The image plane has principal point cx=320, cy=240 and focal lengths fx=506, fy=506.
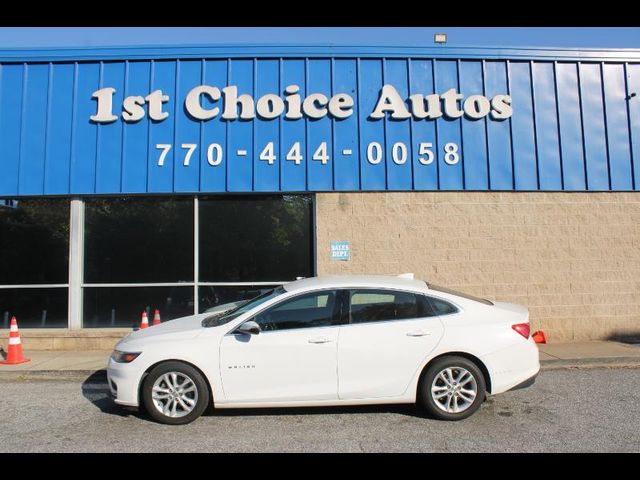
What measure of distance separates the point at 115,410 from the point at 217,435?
1620mm

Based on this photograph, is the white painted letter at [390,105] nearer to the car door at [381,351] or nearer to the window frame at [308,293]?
the window frame at [308,293]

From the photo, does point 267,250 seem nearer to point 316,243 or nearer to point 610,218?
point 316,243

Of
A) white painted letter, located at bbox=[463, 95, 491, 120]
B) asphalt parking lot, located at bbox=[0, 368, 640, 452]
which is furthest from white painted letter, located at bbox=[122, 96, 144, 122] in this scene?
white painted letter, located at bbox=[463, 95, 491, 120]

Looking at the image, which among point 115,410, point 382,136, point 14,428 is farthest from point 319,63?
point 14,428

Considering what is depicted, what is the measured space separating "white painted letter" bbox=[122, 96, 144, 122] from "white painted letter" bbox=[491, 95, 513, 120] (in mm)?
6575

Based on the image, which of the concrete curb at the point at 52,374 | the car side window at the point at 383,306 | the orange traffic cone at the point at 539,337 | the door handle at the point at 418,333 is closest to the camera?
the door handle at the point at 418,333

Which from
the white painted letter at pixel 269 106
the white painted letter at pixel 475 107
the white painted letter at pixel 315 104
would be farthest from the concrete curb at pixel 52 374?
the white painted letter at pixel 475 107

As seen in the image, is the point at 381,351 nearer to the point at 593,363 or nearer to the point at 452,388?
the point at 452,388

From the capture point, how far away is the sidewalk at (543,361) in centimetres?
733

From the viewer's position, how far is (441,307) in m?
5.35

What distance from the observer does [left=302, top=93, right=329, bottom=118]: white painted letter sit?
9.36m

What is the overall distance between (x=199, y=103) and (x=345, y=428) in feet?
22.2

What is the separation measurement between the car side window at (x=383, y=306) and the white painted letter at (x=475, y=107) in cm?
533

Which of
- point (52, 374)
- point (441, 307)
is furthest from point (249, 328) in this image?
point (52, 374)
